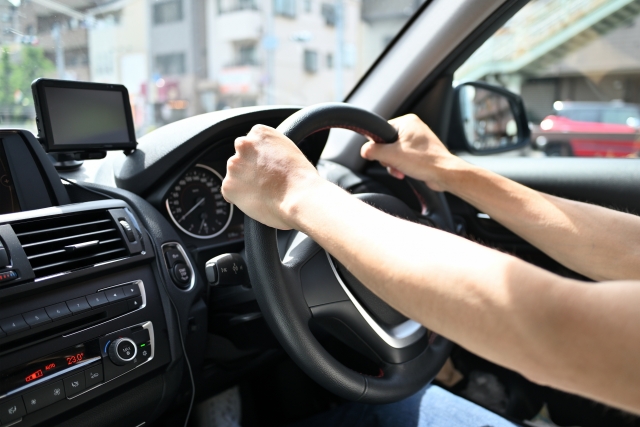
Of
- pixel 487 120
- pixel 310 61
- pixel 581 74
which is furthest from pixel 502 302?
pixel 310 61

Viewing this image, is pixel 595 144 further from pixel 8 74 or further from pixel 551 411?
pixel 8 74

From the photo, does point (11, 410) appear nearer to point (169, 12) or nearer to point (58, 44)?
point (58, 44)

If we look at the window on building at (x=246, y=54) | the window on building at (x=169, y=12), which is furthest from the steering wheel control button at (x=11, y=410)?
the window on building at (x=246, y=54)

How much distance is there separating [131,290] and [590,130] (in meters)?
3.39

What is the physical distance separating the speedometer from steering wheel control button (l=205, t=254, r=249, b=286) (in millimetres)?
323

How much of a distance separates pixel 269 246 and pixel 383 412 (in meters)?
0.82

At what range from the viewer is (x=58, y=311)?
3.64 feet

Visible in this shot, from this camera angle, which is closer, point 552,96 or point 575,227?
point 575,227

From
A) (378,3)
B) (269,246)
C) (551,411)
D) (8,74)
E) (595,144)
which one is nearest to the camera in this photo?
(269,246)

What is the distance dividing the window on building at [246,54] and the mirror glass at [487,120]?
323 inches

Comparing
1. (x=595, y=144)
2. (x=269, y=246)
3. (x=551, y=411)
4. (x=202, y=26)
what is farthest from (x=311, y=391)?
(x=202, y=26)

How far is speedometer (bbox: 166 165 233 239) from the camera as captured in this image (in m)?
1.60

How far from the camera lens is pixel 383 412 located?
5.33 feet

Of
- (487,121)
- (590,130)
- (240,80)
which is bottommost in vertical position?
(590,130)
